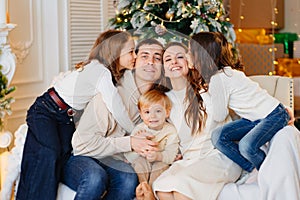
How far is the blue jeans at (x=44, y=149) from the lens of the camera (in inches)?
100

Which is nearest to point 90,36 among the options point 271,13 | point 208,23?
point 208,23

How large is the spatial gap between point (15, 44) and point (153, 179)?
147 cm

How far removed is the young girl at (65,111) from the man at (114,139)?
44 mm

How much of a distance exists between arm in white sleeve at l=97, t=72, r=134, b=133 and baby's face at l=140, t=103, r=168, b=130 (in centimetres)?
9

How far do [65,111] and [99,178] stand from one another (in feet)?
1.46

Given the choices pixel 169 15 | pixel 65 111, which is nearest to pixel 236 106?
pixel 65 111

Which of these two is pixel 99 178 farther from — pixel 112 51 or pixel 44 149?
pixel 112 51

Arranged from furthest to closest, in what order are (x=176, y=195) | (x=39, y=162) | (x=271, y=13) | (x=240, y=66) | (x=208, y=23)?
(x=271, y=13) < (x=208, y=23) < (x=240, y=66) < (x=39, y=162) < (x=176, y=195)

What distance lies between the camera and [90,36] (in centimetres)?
404

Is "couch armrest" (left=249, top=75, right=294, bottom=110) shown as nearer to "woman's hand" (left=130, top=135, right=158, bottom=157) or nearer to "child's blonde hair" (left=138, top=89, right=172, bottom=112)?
"child's blonde hair" (left=138, top=89, right=172, bottom=112)

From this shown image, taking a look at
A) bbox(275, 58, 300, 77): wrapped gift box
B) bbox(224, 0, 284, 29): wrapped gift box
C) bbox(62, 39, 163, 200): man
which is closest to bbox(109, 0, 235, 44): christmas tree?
bbox(62, 39, 163, 200): man

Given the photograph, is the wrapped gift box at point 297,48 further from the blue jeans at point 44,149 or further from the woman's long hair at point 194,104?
the blue jeans at point 44,149

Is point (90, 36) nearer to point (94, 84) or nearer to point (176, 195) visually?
point (94, 84)

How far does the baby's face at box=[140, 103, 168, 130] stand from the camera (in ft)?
8.23
